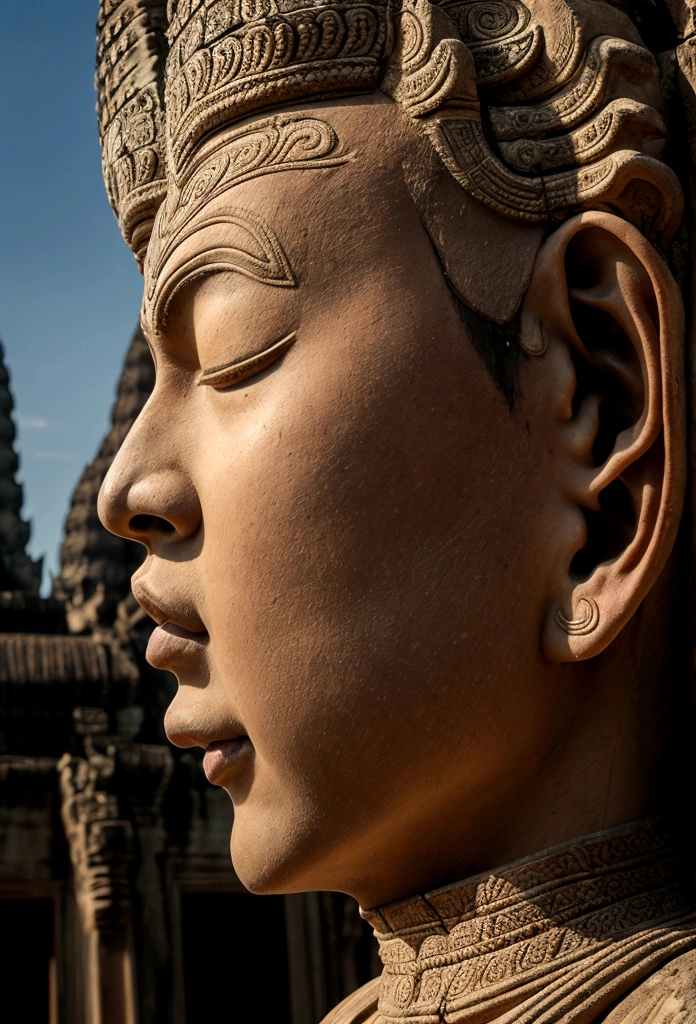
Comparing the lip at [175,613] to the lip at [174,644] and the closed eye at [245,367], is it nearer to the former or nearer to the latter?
the lip at [174,644]

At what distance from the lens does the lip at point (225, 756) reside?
2.21 metres

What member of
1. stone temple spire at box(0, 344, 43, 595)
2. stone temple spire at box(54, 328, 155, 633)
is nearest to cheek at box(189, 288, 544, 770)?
stone temple spire at box(54, 328, 155, 633)

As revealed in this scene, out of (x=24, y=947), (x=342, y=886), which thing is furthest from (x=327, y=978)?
(x=342, y=886)

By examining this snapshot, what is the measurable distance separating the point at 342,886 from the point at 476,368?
2.99ft

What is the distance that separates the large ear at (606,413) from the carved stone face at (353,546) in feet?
0.18

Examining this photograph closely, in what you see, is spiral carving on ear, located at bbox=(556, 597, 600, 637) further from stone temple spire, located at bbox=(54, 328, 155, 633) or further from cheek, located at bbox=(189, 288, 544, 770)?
stone temple spire, located at bbox=(54, 328, 155, 633)

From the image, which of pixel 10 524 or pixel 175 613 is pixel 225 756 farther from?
pixel 10 524

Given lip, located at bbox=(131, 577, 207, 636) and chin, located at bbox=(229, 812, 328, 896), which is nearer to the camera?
chin, located at bbox=(229, 812, 328, 896)

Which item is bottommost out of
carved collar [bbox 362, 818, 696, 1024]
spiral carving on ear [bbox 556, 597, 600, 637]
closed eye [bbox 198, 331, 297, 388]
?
carved collar [bbox 362, 818, 696, 1024]

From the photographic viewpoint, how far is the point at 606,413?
2225 mm

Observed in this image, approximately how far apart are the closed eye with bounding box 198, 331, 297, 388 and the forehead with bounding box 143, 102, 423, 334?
0.10m

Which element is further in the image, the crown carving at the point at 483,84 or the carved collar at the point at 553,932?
the crown carving at the point at 483,84

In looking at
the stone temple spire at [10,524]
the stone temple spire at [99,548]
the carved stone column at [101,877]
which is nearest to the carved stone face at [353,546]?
the carved stone column at [101,877]

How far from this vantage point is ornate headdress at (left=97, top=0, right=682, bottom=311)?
223 centimetres
